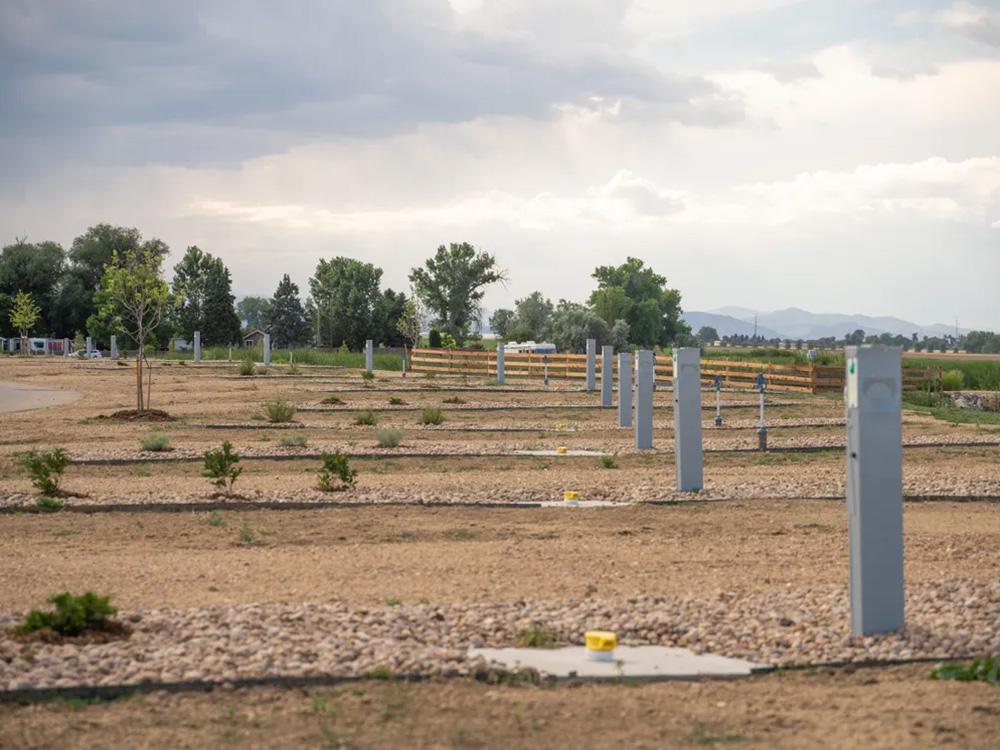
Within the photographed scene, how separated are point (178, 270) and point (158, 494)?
97937mm

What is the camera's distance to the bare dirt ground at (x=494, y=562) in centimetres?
606

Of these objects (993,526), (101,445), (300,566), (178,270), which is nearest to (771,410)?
(101,445)

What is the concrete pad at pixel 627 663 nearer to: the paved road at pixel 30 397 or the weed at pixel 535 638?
the weed at pixel 535 638

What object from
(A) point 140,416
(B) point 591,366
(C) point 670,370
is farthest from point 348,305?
(A) point 140,416

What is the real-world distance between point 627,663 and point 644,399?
14310mm

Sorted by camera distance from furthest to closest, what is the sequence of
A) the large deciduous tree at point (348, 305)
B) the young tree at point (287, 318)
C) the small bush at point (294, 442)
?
the young tree at point (287, 318), the large deciduous tree at point (348, 305), the small bush at point (294, 442)

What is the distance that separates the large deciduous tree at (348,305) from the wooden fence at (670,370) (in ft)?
133

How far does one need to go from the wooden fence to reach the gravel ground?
23.5m

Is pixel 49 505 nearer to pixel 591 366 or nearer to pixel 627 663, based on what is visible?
pixel 627 663

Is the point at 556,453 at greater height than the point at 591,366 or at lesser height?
lesser

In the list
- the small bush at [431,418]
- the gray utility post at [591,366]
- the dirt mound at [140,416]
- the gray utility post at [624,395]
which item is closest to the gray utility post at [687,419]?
the gray utility post at [624,395]

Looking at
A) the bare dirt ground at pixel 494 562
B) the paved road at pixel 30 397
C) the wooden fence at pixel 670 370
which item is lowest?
the bare dirt ground at pixel 494 562

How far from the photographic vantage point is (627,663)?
7.08m

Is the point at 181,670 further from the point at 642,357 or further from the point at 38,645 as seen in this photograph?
the point at 642,357
